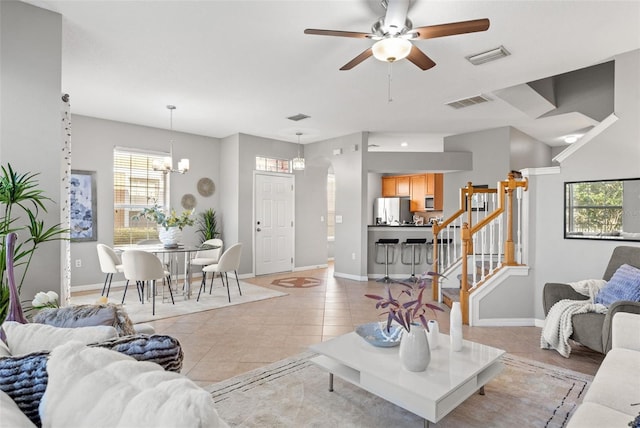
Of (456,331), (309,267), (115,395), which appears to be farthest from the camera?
(309,267)

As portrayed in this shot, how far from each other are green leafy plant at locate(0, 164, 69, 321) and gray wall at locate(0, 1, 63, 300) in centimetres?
8

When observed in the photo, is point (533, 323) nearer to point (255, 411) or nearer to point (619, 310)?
point (619, 310)

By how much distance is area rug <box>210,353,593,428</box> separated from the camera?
209 cm

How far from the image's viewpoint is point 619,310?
2.51 m

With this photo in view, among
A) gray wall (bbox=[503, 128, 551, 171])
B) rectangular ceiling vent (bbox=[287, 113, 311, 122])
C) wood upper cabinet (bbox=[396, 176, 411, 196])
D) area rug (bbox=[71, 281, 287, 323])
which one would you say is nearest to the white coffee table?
area rug (bbox=[71, 281, 287, 323])

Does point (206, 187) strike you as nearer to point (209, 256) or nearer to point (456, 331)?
point (209, 256)

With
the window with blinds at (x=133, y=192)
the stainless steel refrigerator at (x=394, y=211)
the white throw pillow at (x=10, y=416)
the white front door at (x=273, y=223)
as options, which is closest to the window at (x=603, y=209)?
the white throw pillow at (x=10, y=416)

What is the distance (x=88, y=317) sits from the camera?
166 centimetres

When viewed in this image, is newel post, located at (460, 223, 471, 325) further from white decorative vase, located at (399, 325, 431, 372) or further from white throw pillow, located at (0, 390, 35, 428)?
white throw pillow, located at (0, 390, 35, 428)

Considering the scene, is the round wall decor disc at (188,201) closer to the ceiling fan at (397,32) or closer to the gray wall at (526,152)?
the ceiling fan at (397,32)

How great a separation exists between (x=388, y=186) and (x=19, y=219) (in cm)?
853

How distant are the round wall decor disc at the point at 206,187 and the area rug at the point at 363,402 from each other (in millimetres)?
4797

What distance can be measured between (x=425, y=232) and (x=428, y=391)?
16.9ft

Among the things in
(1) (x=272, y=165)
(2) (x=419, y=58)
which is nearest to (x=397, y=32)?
(2) (x=419, y=58)
